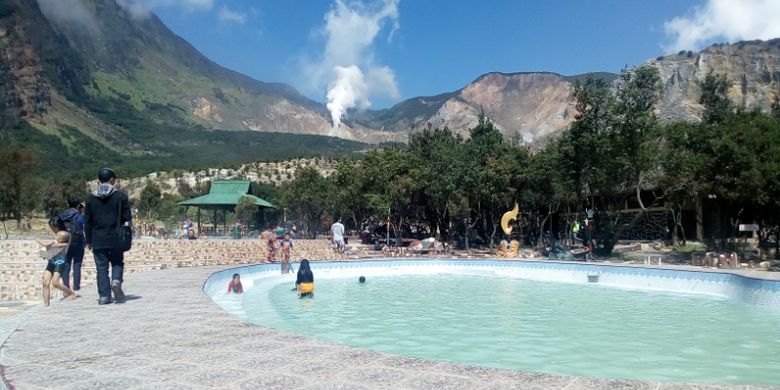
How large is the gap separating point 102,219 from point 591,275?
45.3 feet

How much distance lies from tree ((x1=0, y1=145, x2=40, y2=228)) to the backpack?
33.3 meters

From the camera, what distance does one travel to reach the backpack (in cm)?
825

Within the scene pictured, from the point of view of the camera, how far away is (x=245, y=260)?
2130 cm

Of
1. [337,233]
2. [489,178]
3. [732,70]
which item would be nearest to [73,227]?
[337,233]

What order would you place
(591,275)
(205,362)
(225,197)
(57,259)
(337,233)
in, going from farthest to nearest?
(225,197) → (337,233) → (591,275) → (57,259) → (205,362)

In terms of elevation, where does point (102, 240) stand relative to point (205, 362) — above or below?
above

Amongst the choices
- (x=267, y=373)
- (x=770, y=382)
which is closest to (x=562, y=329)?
(x=770, y=382)

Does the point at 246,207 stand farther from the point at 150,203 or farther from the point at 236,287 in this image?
the point at 236,287

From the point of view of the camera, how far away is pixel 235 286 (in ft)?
41.4

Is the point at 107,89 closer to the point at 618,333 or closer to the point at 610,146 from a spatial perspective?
the point at 610,146

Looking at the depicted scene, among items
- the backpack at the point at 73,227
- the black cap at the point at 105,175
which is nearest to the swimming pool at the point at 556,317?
the backpack at the point at 73,227

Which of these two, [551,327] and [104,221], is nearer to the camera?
[104,221]

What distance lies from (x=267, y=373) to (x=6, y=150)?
4338 cm

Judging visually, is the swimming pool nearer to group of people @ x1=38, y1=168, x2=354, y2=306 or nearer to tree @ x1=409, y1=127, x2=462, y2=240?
group of people @ x1=38, y1=168, x2=354, y2=306
